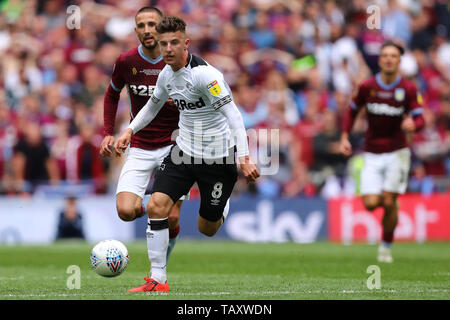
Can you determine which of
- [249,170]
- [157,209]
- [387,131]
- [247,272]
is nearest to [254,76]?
[387,131]

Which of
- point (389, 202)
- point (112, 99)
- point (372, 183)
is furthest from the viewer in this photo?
point (372, 183)

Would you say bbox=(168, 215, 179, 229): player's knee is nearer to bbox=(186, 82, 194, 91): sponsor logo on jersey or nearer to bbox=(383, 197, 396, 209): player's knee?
bbox=(186, 82, 194, 91): sponsor logo on jersey

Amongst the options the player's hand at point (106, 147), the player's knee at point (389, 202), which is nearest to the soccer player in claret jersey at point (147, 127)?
the player's hand at point (106, 147)

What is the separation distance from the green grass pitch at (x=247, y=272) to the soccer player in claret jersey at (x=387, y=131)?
3.09 feet

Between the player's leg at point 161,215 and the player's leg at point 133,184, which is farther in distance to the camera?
the player's leg at point 133,184

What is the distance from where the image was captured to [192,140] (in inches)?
369

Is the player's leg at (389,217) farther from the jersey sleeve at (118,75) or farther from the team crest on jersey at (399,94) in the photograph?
Answer: the jersey sleeve at (118,75)

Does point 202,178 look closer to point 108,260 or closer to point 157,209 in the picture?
point 157,209

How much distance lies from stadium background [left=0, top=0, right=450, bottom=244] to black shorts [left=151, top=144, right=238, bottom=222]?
8.63 metres

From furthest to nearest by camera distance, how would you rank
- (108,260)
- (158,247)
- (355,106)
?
(355,106)
(108,260)
(158,247)

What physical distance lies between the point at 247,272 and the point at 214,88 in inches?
130

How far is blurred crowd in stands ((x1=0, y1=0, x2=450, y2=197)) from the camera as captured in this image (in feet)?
61.3

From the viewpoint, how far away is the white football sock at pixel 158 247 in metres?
8.84

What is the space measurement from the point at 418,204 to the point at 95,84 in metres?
7.51
